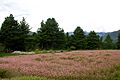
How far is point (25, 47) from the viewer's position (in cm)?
5519

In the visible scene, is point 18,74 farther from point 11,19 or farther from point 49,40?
point 49,40

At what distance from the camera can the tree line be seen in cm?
5338

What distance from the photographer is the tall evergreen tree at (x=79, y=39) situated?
6831 centimetres

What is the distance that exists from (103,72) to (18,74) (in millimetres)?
3729

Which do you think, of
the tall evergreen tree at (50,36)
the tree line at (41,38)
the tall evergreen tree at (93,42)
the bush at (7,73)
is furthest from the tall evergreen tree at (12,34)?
the bush at (7,73)

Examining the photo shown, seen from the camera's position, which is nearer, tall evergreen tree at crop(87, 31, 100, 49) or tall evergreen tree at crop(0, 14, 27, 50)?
tall evergreen tree at crop(0, 14, 27, 50)

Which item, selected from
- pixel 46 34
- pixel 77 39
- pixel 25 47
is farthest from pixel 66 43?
pixel 25 47

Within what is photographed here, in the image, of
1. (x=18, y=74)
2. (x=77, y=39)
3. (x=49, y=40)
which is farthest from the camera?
Result: (x=77, y=39)

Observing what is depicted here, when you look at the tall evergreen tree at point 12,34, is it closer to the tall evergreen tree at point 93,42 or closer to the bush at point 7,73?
the tall evergreen tree at point 93,42

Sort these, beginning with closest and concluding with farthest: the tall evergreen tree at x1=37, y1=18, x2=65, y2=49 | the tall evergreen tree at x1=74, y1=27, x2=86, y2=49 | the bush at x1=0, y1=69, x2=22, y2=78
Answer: the bush at x1=0, y1=69, x2=22, y2=78 → the tall evergreen tree at x1=37, y1=18, x2=65, y2=49 → the tall evergreen tree at x1=74, y1=27, x2=86, y2=49

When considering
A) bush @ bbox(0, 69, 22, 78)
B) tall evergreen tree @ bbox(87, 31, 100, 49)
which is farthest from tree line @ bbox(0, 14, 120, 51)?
bush @ bbox(0, 69, 22, 78)

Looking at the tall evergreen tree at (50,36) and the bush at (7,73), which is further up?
the tall evergreen tree at (50,36)

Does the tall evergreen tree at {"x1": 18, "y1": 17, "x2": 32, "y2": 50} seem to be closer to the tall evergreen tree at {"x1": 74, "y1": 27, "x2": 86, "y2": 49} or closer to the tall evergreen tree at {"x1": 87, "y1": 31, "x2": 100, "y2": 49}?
the tall evergreen tree at {"x1": 74, "y1": 27, "x2": 86, "y2": 49}

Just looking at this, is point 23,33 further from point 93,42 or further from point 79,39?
point 93,42
